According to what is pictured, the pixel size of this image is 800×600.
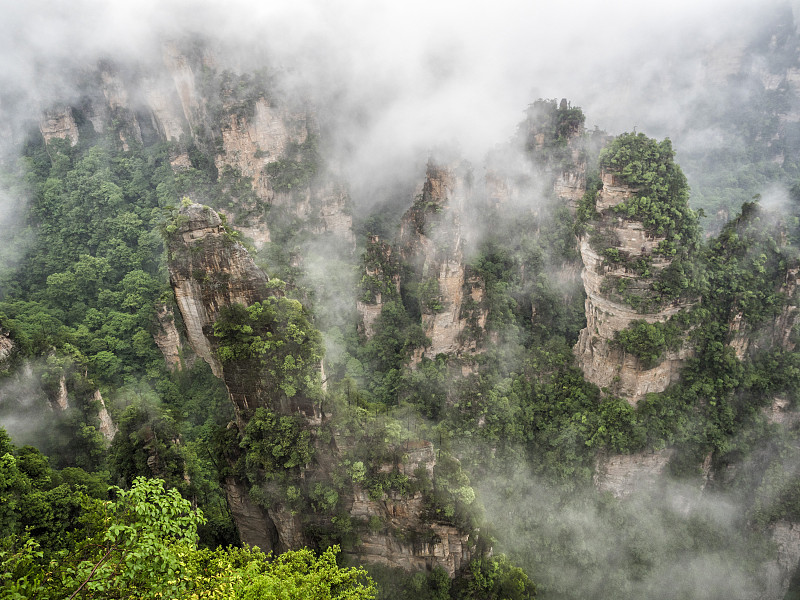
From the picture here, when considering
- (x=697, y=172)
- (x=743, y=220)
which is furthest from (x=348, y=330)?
(x=697, y=172)

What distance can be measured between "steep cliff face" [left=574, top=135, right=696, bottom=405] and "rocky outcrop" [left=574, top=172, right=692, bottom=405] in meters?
0.05

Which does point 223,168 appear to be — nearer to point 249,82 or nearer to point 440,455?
point 249,82

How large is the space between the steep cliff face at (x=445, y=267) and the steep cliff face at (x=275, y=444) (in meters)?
14.6

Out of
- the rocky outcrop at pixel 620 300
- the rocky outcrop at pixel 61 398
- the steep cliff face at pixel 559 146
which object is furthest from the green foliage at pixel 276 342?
the steep cliff face at pixel 559 146

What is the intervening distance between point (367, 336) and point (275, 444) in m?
19.5

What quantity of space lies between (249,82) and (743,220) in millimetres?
39936

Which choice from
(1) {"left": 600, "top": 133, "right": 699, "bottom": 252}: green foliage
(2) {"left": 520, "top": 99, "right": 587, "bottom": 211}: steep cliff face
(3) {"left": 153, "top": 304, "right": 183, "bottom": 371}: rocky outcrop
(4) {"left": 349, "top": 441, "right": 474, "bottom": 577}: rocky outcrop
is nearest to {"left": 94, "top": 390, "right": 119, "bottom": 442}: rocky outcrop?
(3) {"left": 153, "top": 304, "right": 183, "bottom": 371}: rocky outcrop

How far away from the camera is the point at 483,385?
3444cm

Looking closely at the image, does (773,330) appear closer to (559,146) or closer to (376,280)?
(559,146)

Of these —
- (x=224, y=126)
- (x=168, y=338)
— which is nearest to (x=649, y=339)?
(x=168, y=338)

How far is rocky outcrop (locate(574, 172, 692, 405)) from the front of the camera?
2969 centimetres

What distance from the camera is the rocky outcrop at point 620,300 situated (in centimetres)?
2969

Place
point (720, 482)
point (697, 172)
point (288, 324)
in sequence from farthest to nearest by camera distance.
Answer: point (697, 172) < point (720, 482) < point (288, 324)

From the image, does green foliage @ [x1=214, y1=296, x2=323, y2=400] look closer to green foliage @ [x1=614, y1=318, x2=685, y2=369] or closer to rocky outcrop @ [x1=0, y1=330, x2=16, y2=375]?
rocky outcrop @ [x1=0, y1=330, x2=16, y2=375]
